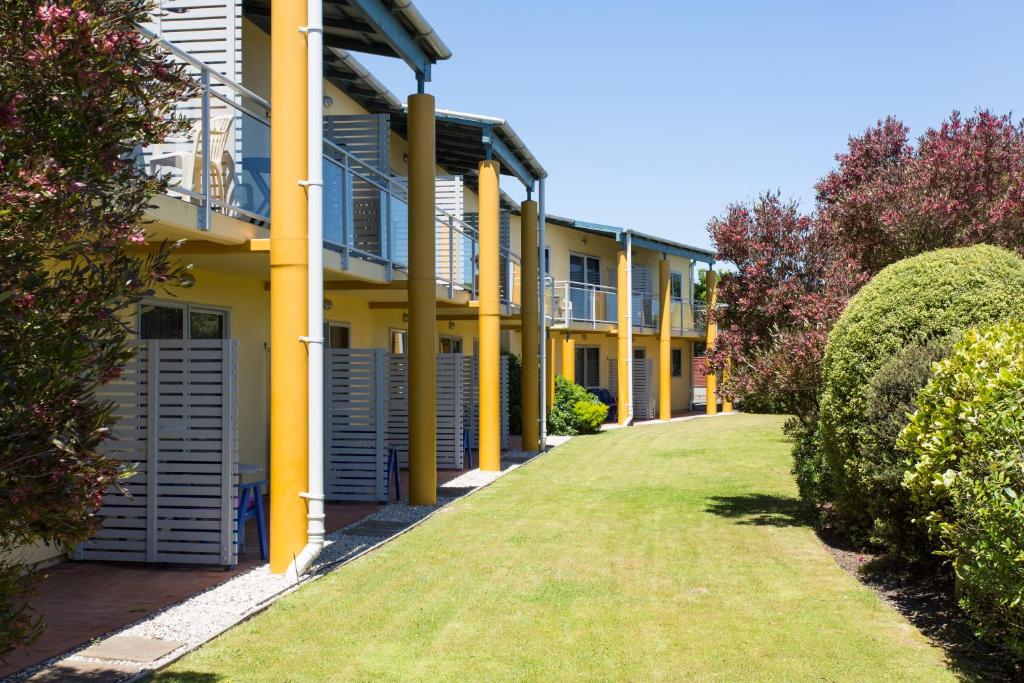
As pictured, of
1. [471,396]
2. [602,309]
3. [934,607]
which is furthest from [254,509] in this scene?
[602,309]

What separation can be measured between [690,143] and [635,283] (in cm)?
2068

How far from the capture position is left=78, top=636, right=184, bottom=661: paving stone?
5.91m

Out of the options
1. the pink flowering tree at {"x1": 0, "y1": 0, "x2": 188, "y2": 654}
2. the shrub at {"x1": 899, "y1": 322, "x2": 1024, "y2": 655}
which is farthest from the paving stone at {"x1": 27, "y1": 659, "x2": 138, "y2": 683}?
the shrub at {"x1": 899, "y1": 322, "x2": 1024, "y2": 655}

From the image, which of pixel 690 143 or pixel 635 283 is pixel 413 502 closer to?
pixel 690 143

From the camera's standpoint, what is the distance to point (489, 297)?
15633mm

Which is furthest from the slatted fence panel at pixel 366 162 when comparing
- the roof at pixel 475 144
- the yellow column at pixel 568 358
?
the yellow column at pixel 568 358

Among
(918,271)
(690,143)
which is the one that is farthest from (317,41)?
(690,143)

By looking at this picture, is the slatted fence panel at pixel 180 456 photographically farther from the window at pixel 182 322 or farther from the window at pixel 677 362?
the window at pixel 677 362

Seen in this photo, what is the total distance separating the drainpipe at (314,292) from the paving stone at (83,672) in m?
2.52

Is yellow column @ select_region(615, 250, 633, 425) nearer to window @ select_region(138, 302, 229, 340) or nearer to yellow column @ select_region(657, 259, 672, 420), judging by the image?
yellow column @ select_region(657, 259, 672, 420)

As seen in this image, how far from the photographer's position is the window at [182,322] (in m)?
10.6

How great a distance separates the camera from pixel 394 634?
655 centimetres

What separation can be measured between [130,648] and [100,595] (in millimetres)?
1665

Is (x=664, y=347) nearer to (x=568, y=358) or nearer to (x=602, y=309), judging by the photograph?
(x=602, y=309)
